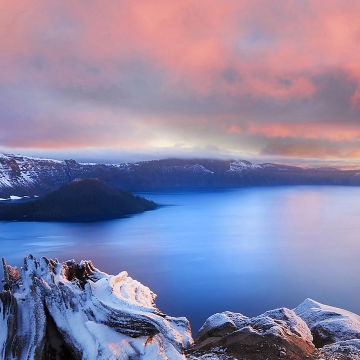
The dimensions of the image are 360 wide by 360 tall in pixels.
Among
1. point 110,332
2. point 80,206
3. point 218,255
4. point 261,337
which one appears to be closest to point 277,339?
point 261,337

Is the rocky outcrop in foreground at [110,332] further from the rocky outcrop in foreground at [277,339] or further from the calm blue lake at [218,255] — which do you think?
the calm blue lake at [218,255]

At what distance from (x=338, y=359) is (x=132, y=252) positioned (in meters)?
43.5

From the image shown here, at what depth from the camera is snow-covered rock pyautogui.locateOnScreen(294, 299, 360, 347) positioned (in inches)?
377

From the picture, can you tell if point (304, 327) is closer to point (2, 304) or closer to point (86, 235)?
point (2, 304)

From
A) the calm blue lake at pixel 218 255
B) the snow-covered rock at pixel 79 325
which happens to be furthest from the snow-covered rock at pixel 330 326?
the calm blue lake at pixel 218 255

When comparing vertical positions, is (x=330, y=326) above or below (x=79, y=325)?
below

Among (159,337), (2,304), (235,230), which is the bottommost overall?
(235,230)

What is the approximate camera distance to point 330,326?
33.5 ft

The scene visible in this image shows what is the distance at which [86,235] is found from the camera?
65.7 meters

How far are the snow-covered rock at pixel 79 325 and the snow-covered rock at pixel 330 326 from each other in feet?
16.2

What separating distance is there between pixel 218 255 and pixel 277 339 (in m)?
38.9

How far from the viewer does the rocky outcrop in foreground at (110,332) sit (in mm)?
7070

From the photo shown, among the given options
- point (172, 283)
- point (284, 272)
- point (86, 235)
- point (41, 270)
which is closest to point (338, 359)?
point (41, 270)

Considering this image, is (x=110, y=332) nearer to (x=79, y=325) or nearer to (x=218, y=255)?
(x=79, y=325)
